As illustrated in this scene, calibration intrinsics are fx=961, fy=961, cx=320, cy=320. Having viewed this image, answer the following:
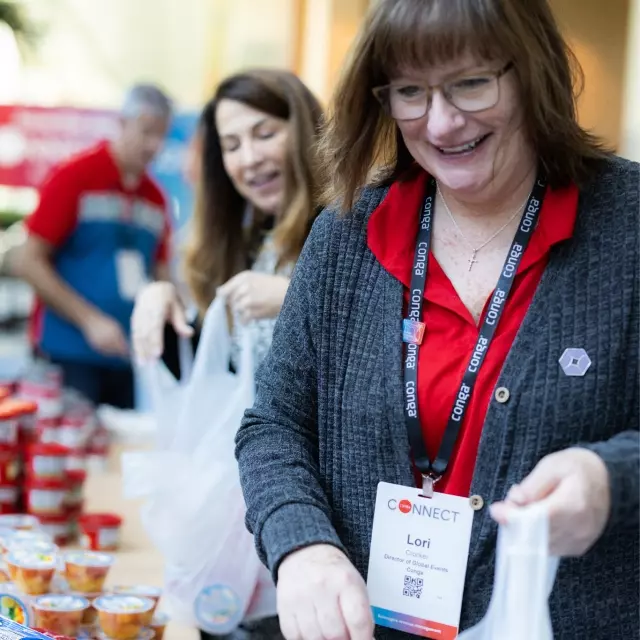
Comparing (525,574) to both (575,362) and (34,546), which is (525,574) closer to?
(575,362)

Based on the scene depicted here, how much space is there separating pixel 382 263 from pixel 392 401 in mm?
187

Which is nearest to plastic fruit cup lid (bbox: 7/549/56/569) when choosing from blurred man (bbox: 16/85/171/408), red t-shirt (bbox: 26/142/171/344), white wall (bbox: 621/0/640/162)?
white wall (bbox: 621/0/640/162)

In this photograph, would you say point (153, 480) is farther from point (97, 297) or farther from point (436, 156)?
point (97, 297)

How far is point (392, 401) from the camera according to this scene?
3.68ft

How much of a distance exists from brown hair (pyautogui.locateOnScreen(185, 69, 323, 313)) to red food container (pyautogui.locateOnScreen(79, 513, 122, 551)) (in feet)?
1.71

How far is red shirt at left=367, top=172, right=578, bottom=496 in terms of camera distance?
109 centimetres

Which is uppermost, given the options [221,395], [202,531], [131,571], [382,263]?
[382,263]

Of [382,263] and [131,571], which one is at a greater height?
[382,263]

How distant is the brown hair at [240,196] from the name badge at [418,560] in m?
0.90

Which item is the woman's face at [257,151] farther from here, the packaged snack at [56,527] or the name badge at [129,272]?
the name badge at [129,272]

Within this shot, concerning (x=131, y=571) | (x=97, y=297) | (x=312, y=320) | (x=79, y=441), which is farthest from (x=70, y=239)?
(x=312, y=320)

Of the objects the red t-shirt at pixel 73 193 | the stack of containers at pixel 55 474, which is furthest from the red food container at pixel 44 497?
the red t-shirt at pixel 73 193

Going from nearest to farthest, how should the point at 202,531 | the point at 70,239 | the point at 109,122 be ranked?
1. the point at 202,531
2. the point at 70,239
3. the point at 109,122

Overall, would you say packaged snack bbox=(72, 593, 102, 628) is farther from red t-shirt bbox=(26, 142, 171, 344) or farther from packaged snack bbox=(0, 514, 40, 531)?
red t-shirt bbox=(26, 142, 171, 344)
